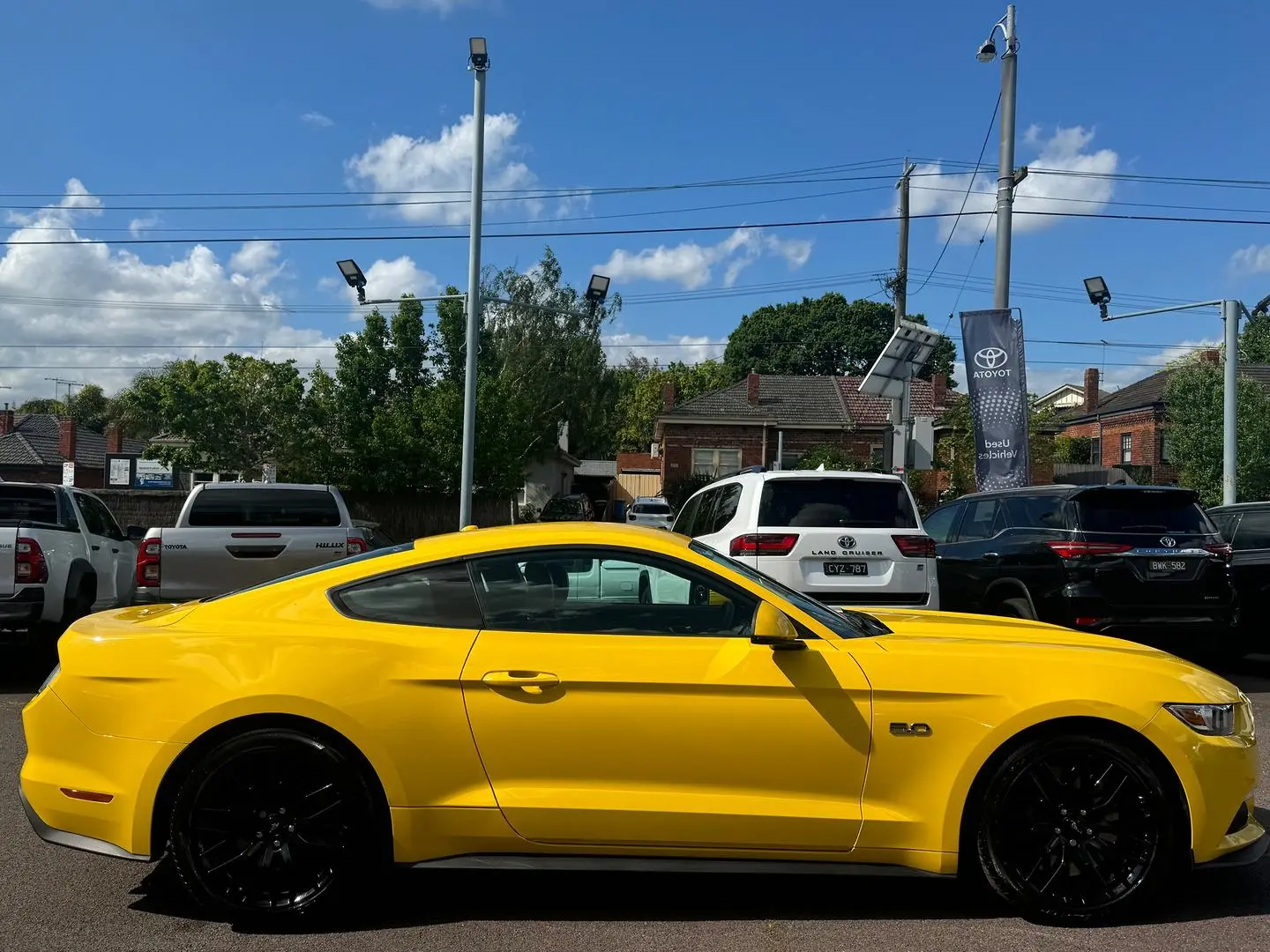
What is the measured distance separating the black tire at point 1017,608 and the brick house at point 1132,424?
117 ft

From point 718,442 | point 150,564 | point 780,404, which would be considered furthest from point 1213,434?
point 150,564

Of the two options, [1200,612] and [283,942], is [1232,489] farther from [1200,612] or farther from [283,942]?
[283,942]

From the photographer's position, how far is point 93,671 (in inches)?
142

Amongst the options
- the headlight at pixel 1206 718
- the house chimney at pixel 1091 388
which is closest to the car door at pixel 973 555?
the headlight at pixel 1206 718

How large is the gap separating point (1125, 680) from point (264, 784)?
315 centimetres

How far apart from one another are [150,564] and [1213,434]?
100 ft

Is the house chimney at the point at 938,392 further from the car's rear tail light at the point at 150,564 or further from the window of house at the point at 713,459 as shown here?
the car's rear tail light at the point at 150,564

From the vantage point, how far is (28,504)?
8.95m

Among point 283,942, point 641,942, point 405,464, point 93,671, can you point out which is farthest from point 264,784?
point 405,464

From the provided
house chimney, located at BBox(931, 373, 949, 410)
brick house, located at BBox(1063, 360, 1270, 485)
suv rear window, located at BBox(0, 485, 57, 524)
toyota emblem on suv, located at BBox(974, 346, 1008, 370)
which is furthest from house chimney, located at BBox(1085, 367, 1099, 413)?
suv rear window, located at BBox(0, 485, 57, 524)

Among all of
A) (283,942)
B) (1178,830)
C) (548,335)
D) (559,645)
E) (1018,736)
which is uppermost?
(548,335)

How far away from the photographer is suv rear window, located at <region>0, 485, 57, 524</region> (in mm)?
8867

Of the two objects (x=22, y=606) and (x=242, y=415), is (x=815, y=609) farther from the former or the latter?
(x=242, y=415)

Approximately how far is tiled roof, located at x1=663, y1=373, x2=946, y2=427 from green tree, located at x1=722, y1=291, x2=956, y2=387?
26.6m
